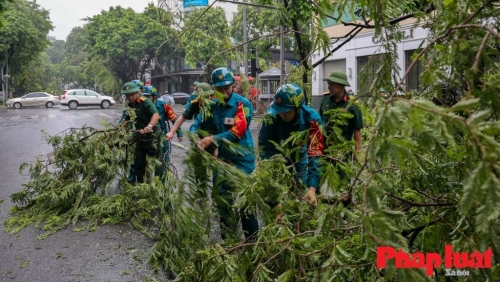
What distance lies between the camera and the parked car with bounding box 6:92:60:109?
41.8m

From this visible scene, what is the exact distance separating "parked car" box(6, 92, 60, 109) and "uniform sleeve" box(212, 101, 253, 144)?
41.8 metres

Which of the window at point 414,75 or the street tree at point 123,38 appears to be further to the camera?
the street tree at point 123,38

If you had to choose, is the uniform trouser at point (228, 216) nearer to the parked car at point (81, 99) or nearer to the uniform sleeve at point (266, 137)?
the uniform sleeve at point (266, 137)

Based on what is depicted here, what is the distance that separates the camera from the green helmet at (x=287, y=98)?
3861 mm

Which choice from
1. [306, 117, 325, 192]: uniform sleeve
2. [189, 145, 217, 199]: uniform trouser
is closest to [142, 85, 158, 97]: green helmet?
[306, 117, 325, 192]: uniform sleeve

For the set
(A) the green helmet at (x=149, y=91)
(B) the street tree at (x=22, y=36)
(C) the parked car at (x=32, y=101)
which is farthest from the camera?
(B) the street tree at (x=22, y=36)

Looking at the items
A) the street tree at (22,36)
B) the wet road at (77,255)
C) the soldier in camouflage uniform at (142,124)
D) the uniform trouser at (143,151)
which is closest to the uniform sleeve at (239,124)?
the wet road at (77,255)

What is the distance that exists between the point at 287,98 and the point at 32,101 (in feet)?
142

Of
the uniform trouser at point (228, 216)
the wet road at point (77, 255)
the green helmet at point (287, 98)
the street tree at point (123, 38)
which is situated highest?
the street tree at point (123, 38)

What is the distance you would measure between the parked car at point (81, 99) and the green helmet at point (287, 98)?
39305 mm

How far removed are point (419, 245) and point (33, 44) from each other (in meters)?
51.6

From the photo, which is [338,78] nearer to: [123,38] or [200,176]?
[200,176]

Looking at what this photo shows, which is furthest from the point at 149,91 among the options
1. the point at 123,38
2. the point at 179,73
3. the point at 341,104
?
the point at 179,73

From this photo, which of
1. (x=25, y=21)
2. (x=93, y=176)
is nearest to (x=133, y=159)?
(x=93, y=176)
